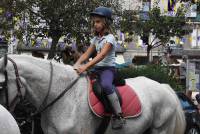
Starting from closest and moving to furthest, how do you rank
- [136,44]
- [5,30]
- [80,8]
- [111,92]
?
[111,92], [80,8], [5,30], [136,44]

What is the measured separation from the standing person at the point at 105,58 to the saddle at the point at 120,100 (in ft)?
0.25

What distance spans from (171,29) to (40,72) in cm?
2863

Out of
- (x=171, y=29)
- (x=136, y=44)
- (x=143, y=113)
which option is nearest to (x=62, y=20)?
(x=143, y=113)

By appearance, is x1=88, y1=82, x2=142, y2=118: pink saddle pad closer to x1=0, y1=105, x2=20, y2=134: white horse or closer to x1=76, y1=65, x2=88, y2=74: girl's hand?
x1=76, y1=65, x2=88, y2=74: girl's hand

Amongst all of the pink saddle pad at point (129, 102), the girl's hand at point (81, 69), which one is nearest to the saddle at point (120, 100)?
the pink saddle pad at point (129, 102)

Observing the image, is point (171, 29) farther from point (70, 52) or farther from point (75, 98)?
point (75, 98)

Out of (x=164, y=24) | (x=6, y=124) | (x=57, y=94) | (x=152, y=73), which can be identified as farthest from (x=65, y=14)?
(x=164, y=24)

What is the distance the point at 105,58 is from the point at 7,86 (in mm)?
1471

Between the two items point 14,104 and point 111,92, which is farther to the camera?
point 111,92

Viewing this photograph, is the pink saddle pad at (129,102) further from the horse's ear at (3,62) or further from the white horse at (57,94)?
the horse's ear at (3,62)

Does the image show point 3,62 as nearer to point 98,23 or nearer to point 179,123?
point 98,23

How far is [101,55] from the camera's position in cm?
739

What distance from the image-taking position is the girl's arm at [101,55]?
7358mm

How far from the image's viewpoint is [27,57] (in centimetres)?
713
